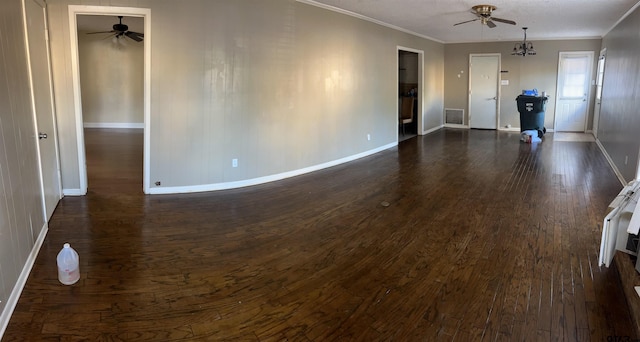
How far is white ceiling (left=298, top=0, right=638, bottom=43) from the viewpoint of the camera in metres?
6.18

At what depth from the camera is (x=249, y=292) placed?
280 cm

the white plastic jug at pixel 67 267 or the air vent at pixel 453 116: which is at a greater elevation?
the air vent at pixel 453 116

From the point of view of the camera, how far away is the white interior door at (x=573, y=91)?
10898mm

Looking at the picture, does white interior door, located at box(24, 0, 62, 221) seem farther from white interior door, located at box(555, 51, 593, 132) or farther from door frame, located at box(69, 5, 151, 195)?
white interior door, located at box(555, 51, 593, 132)

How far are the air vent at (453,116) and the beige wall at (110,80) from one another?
8.28 meters

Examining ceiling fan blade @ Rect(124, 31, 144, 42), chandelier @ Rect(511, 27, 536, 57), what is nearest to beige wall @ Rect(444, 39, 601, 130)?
chandelier @ Rect(511, 27, 536, 57)

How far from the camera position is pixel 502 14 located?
7.10 meters

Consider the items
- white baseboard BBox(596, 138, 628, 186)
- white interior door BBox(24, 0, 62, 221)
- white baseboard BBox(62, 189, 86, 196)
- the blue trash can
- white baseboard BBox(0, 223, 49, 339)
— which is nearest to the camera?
white baseboard BBox(0, 223, 49, 339)

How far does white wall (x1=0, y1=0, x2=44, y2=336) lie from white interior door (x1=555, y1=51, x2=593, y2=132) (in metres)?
11.4

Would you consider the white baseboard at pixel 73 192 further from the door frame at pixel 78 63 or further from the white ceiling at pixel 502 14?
the white ceiling at pixel 502 14

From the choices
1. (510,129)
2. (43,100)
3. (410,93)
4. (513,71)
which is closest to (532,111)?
(510,129)

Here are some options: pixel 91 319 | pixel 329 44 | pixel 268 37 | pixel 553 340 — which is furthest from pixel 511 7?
pixel 91 319

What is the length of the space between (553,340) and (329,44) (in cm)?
533

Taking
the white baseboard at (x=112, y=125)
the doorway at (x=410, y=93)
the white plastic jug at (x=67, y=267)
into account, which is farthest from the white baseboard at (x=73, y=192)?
the doorway at (x=410, y=93)
